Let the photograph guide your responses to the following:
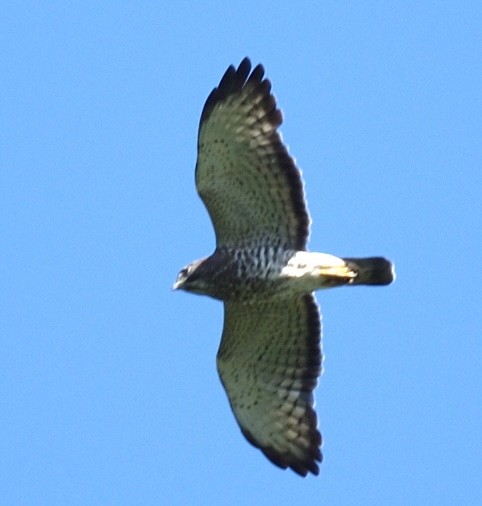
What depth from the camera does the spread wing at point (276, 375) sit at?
50.7ft

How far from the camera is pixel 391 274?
49.5 ft

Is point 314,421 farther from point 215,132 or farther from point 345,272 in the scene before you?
point 215,132

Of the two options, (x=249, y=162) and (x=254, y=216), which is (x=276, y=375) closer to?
(x=254, y=216)

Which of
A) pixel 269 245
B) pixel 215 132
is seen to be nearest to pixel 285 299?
pixel 269 245

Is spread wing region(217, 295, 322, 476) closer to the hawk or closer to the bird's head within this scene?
the hawk

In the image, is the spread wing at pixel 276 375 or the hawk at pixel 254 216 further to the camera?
the spread wing at pixel 276 375

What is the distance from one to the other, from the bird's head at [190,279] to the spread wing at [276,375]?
23.2 inches

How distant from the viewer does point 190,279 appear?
1483 cm

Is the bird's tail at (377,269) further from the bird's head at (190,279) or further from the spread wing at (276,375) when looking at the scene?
the bird's head at (190,279)

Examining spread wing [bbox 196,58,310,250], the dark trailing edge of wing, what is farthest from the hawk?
the dark trailing edge of wing

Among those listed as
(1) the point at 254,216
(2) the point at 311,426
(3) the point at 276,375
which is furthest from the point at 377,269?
(2) the point at 311,426

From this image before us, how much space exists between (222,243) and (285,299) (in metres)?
0.74

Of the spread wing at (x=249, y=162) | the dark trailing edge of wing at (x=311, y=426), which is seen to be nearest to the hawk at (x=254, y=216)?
the spread wing at (x=249, y=162)

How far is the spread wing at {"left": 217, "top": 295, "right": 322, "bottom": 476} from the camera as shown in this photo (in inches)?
608
